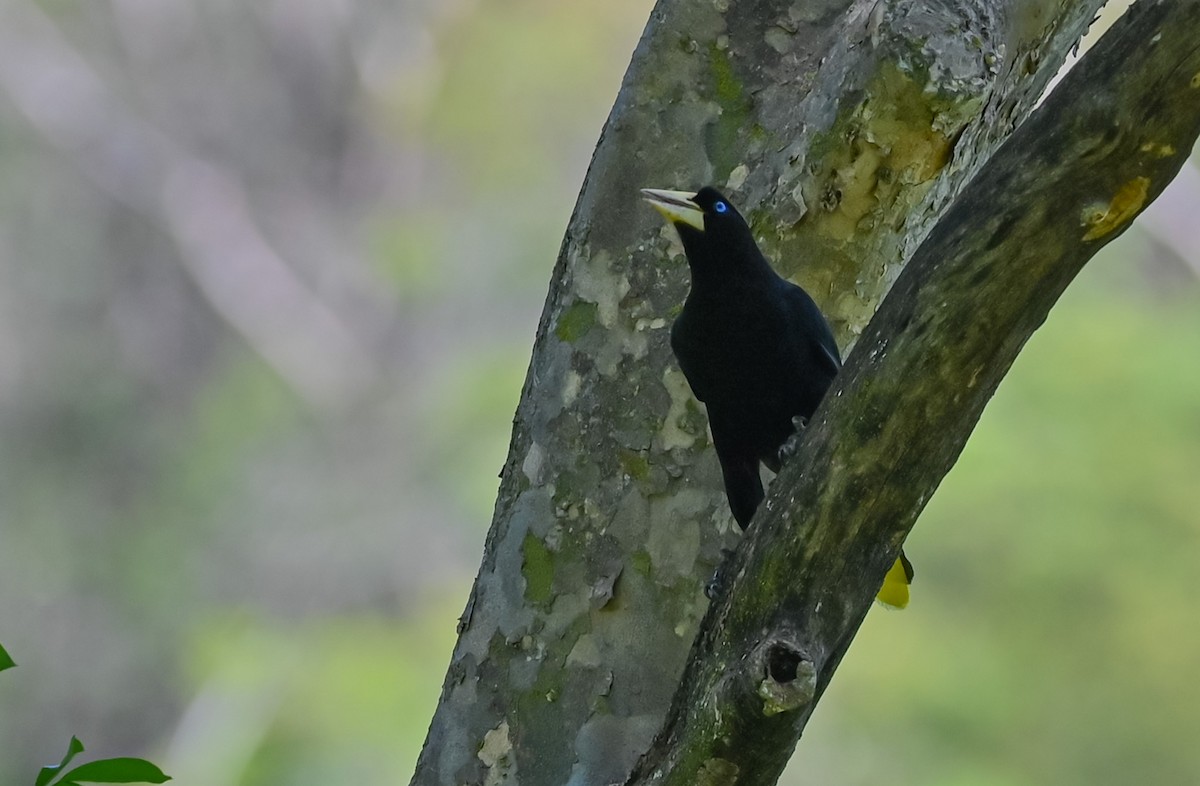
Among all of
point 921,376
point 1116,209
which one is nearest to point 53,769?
point 921,376

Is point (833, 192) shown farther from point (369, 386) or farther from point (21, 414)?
point (21, 414)

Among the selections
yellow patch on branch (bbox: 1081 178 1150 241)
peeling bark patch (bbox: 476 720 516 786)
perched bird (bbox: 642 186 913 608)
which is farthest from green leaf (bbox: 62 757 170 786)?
perched bird (bbox: 642 186 913 608)

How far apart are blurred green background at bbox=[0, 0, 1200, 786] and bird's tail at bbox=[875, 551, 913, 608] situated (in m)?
6.96

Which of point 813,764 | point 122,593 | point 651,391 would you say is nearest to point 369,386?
point 122,593

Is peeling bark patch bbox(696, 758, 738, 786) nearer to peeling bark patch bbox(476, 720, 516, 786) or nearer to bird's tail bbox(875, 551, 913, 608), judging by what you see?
peeling bark patch bbox(476, 720, 516, 786)

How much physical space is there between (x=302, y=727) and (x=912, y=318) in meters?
8.94

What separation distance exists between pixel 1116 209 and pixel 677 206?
1.13 m

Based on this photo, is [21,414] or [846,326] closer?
[846,326]

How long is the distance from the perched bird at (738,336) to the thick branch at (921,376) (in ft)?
2.70

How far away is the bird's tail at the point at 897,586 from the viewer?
8.65 ft

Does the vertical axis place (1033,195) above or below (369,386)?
below

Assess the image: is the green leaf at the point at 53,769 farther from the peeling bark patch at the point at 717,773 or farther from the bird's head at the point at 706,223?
the bird's head at the point at 706,223

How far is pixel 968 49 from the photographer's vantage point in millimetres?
2508

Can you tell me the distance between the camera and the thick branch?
158 cm
